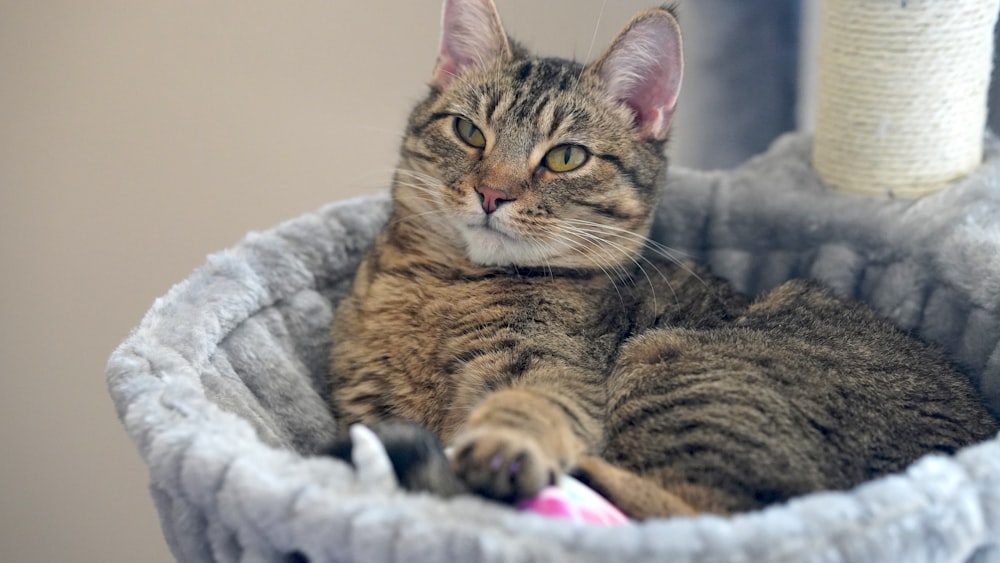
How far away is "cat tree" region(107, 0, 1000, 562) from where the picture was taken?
101cm

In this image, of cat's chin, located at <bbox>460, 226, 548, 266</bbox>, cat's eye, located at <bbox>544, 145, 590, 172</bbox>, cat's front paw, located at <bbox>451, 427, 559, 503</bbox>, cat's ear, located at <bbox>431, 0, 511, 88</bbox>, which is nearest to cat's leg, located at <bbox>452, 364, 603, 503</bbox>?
cat's front paw, located at <bbox>451, 427, 559, 503</bbox>

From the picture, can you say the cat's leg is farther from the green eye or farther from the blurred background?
the blurred background

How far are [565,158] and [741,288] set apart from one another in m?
0.83

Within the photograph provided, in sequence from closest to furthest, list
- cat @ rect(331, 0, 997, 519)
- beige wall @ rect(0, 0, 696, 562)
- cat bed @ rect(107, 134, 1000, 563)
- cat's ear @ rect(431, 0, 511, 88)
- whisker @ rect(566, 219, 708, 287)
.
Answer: cat bed @ rect(107, 134, 1000, 563) < cat @ rect(331, 0, 997, 519) < whisker @ rect(566, 219, 708, 287) < cat's ear @ rect(431, 0, 511, 88) < beige wall @ rect(0, 0, 696, 562)

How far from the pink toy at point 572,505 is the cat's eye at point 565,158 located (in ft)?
2.37

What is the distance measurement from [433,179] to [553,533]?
0.94 metres

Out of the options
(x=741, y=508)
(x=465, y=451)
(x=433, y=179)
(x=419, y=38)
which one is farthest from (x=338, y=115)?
(x=741, y=508)

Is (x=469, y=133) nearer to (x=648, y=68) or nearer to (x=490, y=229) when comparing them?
(x=490, y=229)

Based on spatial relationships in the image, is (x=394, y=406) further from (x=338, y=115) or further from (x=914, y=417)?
(x=338, y=115)

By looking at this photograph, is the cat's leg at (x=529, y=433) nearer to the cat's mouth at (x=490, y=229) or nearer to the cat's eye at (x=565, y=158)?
the cat's mouth at (x=490, y=229)

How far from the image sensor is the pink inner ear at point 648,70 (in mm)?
A: 1753

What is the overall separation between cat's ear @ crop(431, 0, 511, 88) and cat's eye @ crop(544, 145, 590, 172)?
316mm

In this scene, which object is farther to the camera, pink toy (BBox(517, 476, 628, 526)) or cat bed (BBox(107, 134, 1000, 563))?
pink toy (BBox(517, 476, 628, 526))

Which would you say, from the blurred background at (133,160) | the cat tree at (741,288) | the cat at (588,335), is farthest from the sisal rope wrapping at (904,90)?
the blurred background at (133,160)
